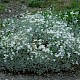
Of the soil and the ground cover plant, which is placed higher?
the ground cover plant

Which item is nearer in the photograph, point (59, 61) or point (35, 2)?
point (59, 61)

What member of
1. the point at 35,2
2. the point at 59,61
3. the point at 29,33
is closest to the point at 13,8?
the point at 35,2

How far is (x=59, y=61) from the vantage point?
5496 mm

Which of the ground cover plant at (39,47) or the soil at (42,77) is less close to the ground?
the ground cover plant at (39,47)

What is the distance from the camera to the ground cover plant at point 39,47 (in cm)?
540

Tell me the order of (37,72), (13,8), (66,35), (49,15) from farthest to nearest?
(13,8) < (49,15) < (66,35) < (37,72)

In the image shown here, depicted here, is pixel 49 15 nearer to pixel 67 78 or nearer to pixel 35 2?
pixel 67 78

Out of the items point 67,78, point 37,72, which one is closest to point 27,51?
point 37,72

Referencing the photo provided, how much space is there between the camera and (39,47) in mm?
5516

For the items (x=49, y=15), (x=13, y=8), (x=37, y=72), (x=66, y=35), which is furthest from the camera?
(x=13, y=8)

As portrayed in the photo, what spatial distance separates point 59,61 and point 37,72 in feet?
1.34

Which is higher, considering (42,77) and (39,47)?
(39,47)

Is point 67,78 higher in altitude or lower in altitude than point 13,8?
lower

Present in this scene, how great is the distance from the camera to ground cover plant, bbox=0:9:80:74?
5.40 m
